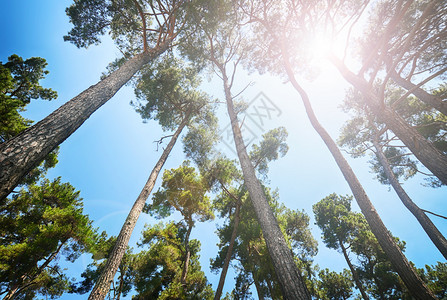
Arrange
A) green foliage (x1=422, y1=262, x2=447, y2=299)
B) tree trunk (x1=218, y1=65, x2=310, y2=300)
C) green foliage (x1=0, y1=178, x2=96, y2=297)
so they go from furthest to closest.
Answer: green foliage (x1=422, y1=262, x2=447, y2=299) < green foliage (x1=0, y1=178, x2=96, y2=297) < tree trunk (x1=218, y1=65, x2=310, y2=300)

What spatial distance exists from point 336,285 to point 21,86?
2562 cm

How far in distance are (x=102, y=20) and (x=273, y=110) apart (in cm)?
859

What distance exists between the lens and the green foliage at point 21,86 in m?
6.99

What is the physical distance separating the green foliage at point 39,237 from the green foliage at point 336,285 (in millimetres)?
17209

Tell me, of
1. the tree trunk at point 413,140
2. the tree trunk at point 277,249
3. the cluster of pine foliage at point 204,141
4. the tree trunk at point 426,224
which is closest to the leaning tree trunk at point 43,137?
the cluster of pine foliage at point 204,141

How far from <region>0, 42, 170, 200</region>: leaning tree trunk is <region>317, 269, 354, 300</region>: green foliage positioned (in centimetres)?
1785

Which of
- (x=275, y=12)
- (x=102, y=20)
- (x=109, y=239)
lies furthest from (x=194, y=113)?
(x=109, y=239)

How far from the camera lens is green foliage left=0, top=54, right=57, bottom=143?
6.99 m

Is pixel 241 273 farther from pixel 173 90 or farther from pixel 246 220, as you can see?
pixel 173 90

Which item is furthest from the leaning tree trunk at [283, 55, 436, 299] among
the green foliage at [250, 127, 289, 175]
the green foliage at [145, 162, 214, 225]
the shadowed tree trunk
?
the shadowed tree trunk

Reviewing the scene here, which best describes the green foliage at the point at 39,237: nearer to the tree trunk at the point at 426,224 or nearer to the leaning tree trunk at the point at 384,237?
the leaning tree trunk at the point at 384,237

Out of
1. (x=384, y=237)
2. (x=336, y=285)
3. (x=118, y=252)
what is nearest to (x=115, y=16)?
(x=118, y=252)

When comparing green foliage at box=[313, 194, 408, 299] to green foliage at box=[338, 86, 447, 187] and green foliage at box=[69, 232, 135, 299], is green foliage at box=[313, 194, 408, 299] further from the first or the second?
green foliage at box=[69, 232, 135, 299]

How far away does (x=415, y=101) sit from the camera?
369 inches
